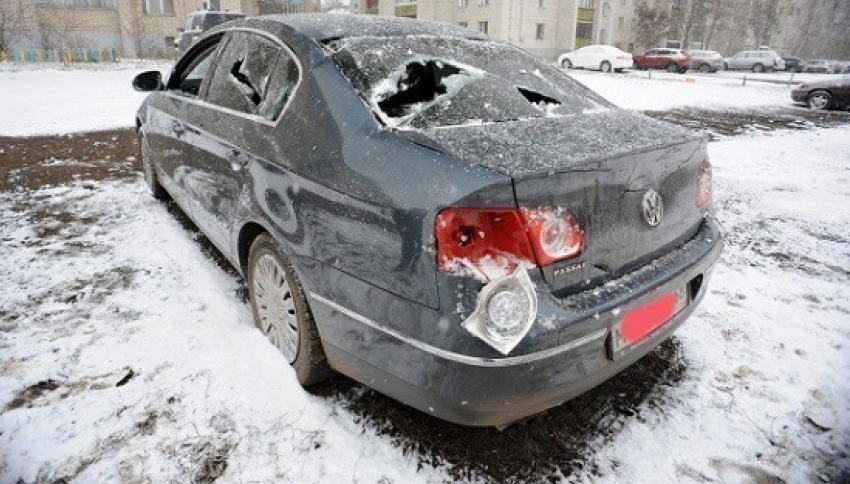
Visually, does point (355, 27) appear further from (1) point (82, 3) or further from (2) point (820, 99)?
(1) point (82, 3)

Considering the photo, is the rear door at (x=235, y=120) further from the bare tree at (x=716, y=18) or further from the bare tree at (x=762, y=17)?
the bare tree at (x=762, y=17)

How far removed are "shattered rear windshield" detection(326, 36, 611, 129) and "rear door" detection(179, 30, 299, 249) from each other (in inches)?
14.6

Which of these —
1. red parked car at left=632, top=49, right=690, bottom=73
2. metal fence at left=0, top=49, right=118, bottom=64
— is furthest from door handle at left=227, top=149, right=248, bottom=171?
red parked car at left=632, top=49, right=690, bottom=73

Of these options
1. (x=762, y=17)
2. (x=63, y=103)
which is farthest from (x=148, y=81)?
(x=762, y=17)

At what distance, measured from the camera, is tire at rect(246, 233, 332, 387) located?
222 centimetres

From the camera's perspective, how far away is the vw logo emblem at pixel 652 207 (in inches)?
76.2

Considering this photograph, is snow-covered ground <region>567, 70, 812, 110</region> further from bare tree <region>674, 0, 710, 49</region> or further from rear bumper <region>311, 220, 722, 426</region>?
bare tree <region>674, 0, 710, 49</region>

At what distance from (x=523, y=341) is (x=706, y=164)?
4.75 ft

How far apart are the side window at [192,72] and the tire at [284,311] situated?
1591mm

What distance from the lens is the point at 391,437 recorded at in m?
2.12

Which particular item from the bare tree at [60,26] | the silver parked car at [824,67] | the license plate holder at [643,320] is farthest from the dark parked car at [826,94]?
the bare tree at [60,26]

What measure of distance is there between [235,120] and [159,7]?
3344 cm

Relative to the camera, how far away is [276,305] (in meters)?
2.47

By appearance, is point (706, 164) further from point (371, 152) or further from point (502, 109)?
point (371, 152)
